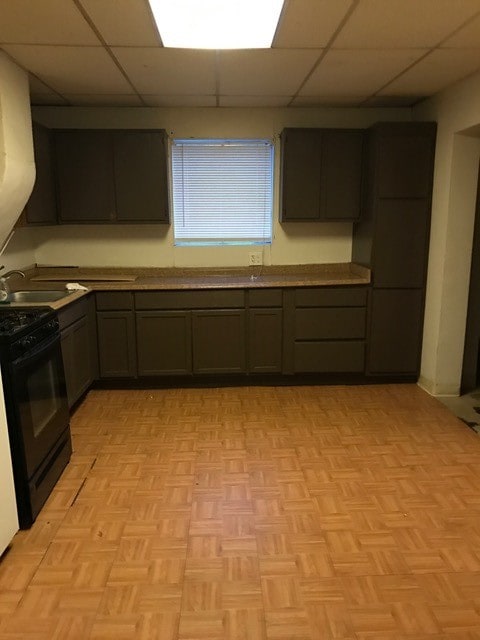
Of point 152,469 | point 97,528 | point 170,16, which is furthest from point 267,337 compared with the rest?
point 170,16

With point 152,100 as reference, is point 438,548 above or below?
below

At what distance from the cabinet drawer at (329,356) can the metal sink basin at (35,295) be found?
196cm

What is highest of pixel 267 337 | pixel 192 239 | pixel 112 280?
pixel 192 239

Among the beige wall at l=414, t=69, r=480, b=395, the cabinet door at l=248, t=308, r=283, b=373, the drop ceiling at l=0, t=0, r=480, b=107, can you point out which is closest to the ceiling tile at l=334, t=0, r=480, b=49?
the drop ceiling at l=0, t=0, r=480, b=107

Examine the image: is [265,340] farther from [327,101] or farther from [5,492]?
[5,492]

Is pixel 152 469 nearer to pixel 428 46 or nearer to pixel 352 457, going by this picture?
pixel 352 457

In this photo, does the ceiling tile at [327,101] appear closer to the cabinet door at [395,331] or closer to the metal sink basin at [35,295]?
the cabinet door at [395,331]

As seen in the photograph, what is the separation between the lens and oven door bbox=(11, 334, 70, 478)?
218 cm

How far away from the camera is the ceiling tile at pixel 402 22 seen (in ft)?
6.85

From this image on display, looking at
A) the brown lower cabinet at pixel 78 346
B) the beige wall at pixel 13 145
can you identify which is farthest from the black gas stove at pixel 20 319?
the beige wall at pixel 13 145

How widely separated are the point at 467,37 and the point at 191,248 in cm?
265

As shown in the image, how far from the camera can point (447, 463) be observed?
2.77m

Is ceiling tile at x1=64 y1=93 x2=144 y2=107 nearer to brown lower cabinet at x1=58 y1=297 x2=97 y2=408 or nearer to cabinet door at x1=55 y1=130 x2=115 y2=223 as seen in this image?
cabinet door at x1=55 y1=130 x2=115 y2=223

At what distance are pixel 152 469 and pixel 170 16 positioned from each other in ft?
7.86
